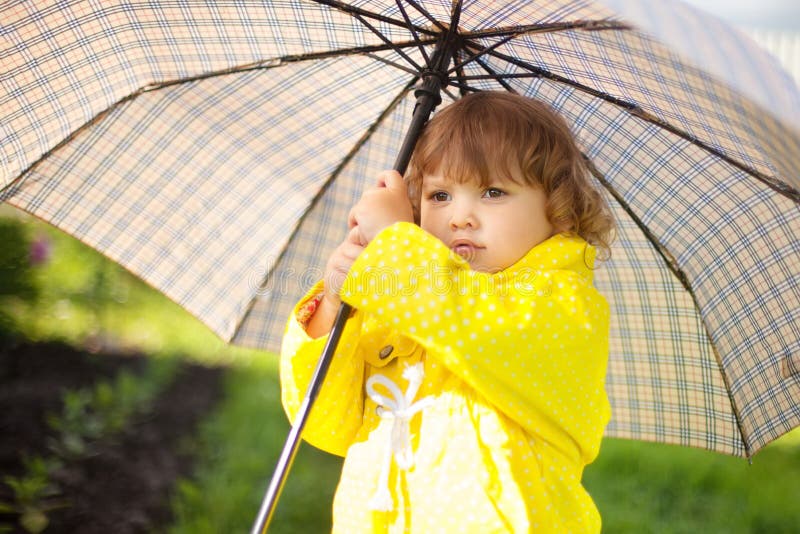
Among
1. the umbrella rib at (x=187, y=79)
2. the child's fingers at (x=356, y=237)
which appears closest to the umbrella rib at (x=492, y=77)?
the umbrella rib at (x=187, y=79)

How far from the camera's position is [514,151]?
69.2 inches

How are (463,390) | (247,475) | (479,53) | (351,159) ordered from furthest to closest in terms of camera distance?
(247,475)
(351,159)
(479,53)
(463,390)

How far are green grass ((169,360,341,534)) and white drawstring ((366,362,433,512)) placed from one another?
1.66 m

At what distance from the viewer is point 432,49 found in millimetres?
2096

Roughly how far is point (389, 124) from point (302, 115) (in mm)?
220

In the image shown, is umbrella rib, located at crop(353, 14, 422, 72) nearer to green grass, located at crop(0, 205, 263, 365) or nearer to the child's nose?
the child's nose

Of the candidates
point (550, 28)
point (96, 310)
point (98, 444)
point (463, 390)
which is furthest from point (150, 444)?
point (550, 28)

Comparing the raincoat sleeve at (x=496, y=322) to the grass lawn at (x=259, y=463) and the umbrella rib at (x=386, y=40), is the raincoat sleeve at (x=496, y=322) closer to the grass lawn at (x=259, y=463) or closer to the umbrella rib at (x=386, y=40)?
the umbrella rib at (x=386, y=40)

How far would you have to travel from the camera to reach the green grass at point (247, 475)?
3250mm

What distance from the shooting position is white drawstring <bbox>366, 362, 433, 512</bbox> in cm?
164

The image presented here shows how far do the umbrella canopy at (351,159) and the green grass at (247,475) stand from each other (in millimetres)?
1138

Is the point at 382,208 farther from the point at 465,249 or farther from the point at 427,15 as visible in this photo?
the point at 427,15

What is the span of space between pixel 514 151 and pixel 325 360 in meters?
0.54

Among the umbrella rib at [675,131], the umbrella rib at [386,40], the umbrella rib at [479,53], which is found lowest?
the umbrella rib at [675,131]
